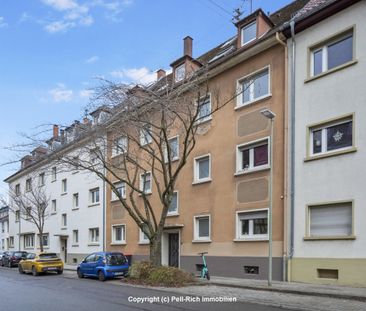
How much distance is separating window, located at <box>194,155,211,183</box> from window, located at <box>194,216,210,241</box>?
1.93 m

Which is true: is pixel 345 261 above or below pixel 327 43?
below

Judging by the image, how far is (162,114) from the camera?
60.4ft

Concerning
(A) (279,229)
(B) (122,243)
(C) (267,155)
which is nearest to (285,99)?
(C) (267,155)

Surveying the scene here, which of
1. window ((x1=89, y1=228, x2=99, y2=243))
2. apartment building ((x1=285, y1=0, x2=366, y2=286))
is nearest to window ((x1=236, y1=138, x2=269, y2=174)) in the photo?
apartment building ((x1=285, y1=0, x2=366, y2=286))

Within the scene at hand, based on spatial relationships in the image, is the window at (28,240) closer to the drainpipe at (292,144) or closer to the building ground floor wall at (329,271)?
the drainpipe at (292,144)

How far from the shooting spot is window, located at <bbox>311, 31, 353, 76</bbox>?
16688mm

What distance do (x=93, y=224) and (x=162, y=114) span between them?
58.6 feet

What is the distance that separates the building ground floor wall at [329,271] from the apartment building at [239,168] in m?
0.77

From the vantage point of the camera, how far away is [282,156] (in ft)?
60.9

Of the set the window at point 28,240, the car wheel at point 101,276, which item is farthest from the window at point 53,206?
the car wheel at point 101,276

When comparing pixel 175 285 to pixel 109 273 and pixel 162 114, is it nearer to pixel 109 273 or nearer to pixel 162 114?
pixel 109 273

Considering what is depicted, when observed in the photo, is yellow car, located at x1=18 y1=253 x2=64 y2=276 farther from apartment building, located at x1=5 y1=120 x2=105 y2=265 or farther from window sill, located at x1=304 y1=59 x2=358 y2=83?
window sill, located at x1=304 y1=59 x2=358 y2=83

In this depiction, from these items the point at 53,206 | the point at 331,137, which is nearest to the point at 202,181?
the point at 331,137

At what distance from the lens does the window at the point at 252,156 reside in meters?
19.7
